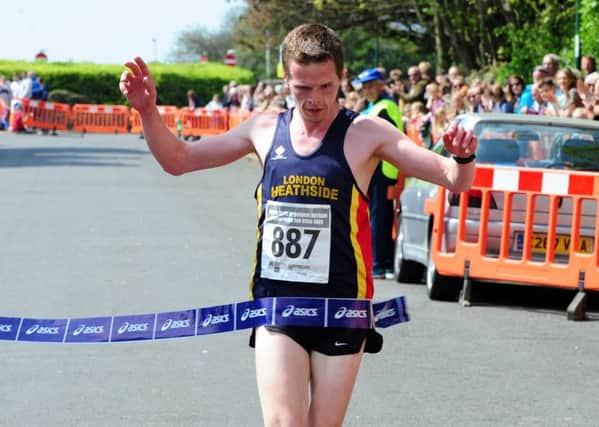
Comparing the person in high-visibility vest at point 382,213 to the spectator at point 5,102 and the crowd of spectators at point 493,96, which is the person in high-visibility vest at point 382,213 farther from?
the spectator at point 5,102

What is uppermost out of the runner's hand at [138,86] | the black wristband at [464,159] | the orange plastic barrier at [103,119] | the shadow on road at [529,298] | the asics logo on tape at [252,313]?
the runner's hand at [138,86]

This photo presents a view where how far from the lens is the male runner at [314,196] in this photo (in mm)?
5023

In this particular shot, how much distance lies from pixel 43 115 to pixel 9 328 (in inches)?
1781

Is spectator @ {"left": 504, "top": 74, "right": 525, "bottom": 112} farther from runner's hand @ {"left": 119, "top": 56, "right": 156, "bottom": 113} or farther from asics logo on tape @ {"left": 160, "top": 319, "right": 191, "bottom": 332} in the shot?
runner's hand @ {"left": 119, "top": 56, "right": 156, "bottom": 113}

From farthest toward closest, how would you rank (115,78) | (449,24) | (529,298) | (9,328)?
1. (115,78)
2. (449,24)
3. (529,298)
4. (9,328)

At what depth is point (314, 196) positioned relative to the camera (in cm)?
512

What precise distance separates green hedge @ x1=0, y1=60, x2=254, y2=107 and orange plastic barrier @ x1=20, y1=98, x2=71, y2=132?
14280mm

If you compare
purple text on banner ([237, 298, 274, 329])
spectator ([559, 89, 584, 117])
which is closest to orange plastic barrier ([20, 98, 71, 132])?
spectator ([559, 89, 584, 117])

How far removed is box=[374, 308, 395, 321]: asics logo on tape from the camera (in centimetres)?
534

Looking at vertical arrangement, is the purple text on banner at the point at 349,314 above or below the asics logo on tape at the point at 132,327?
above

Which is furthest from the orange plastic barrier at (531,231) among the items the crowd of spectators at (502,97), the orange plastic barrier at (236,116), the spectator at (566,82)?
the orange plastic barrier at (236,116)

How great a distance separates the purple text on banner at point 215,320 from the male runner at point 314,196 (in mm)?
112

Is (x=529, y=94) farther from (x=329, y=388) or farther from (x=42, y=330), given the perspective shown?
(x=329, y=388)

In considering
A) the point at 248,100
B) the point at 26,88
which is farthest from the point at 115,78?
the point at 248,100
